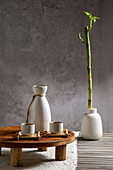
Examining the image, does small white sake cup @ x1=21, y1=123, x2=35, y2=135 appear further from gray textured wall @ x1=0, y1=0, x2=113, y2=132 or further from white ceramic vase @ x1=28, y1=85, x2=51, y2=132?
gray textured wall @ x1=0, y1=0, x2=113, y2=132

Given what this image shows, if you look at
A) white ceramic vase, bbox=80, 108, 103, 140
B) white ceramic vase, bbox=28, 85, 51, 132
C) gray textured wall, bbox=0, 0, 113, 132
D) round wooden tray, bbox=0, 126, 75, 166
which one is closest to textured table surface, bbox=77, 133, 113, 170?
white ceramic vase, bbox=80, 108, 103, 140

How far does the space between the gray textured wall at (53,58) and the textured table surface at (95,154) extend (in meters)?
0.64

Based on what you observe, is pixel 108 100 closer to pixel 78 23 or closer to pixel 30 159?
pixel 78 23

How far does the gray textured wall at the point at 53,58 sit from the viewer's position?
3322 millimetres

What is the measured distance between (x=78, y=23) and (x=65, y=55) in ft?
1.44

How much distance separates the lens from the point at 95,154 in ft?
7.55

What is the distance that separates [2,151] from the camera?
237 centimetres

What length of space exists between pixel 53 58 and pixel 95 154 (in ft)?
4.76

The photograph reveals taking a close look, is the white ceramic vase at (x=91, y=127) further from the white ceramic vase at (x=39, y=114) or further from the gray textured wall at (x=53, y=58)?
Result: the white ceramic vase at (x=39, y=114)

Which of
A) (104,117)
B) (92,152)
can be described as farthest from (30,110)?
(104,117)

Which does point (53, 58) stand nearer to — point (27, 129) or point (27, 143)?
point (27, 129)

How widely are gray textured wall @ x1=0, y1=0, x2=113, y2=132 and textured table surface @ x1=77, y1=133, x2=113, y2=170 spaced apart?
0.64m

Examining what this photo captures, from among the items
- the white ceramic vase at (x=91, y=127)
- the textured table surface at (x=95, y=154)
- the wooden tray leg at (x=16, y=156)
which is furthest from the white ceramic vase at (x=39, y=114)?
the white ceramic vase at (x=91, y=127)

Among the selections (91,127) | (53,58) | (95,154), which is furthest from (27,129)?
(53,58)
